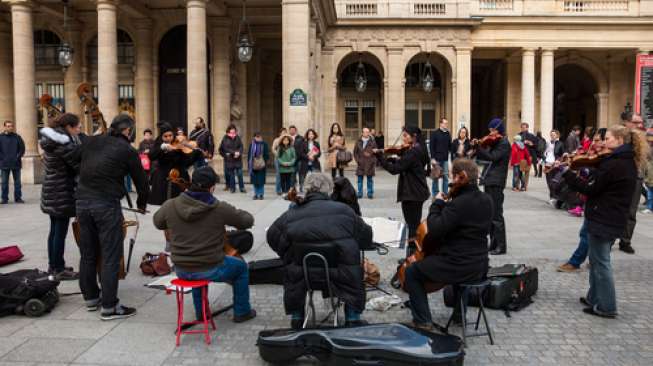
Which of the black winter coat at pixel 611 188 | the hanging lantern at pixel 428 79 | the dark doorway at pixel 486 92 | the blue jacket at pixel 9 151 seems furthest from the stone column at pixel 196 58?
the dark doorway at pixel 486 92

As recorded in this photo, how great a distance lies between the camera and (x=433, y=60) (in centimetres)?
3092

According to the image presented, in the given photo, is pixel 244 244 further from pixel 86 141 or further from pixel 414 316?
pixel 414 316

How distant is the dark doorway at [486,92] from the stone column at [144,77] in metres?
18.9

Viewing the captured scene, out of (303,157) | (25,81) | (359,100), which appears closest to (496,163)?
(303,157)

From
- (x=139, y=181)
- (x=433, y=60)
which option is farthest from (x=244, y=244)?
(x=433, y=60)

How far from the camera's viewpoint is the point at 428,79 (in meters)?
28.8

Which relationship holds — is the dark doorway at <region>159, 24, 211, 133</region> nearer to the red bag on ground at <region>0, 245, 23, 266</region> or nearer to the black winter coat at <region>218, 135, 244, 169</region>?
the black winter coat at <region>218, 135, 244, 169</region>

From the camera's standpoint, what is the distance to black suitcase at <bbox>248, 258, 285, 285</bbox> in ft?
23.0

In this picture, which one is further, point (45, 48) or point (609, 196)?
point (45, 48)

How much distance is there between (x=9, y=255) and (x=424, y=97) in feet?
84.6

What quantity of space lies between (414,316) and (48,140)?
4.22m

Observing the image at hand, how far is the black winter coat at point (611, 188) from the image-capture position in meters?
5.82

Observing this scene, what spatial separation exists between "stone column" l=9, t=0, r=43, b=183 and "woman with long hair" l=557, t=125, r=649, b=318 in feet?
61.2

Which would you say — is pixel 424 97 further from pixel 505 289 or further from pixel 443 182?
pixel 505 289
